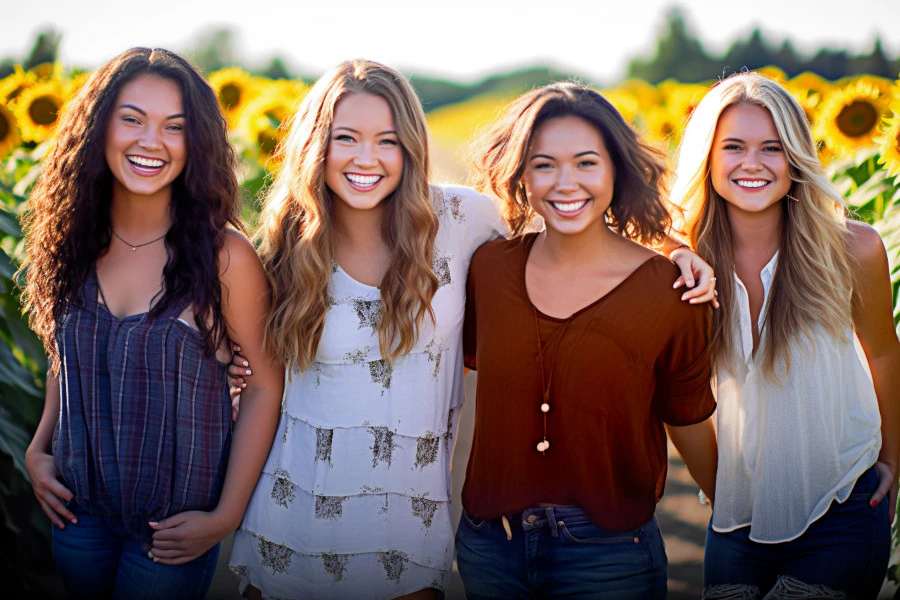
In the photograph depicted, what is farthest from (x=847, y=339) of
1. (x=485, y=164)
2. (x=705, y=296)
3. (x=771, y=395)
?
(x=485, y=164)

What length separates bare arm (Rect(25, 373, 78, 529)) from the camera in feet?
8.90

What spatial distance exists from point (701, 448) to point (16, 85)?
452 centimetres

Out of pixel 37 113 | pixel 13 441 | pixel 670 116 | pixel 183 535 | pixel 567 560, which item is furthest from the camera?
pixel 670 116

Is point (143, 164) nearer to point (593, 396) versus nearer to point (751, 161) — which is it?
point (593, 396)

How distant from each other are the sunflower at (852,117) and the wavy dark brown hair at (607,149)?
7.33 feet

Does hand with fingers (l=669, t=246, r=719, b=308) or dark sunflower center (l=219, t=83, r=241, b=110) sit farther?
dark sunflower center (l=219, t=83, r=241, b=110)

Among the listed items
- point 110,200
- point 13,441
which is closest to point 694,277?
point 110,200

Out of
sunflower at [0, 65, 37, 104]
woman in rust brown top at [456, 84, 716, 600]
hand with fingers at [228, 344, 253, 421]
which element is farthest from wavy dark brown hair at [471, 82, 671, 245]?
sunflower at [0, 65, 37, 104]

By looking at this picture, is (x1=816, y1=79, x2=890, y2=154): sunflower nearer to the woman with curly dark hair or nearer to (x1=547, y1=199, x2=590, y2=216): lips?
(x1=547, y1=199, x2=590, y2=216): lips

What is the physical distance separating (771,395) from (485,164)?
1.14 meters

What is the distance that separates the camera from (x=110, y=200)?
112 inches

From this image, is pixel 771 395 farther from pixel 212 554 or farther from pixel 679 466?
pixel 679 466

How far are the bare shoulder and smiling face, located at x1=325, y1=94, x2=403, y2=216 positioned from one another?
143cm

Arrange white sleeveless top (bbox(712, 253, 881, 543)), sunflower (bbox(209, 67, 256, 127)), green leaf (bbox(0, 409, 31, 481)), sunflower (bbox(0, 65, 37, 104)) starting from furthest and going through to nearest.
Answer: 1. sunflower (bbox(209, 67, 256, 127))
2. sunflower (bbox(0, 65, 37, 104))
3. green leaf (bbox(0, 409, 31, 481))
4. white sleeveless top (bbox(712, 253, 881, 543))
